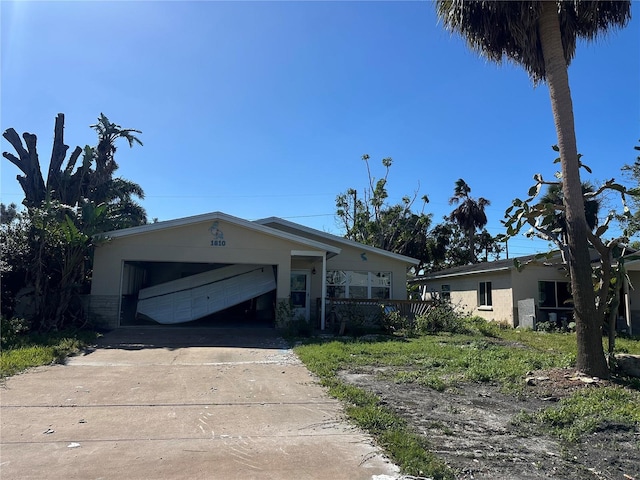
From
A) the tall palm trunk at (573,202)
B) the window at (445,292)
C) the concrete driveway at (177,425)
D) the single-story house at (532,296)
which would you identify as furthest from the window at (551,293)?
the concrete driveway at (177,425)

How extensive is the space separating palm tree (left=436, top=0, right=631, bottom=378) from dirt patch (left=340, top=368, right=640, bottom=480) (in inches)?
41.6

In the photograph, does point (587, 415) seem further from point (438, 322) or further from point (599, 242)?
point (438, 322)

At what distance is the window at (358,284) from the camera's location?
18984 mm

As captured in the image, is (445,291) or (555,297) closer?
(555,297)

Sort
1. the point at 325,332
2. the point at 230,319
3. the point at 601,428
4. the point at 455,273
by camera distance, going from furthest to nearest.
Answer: the point at 455,273
the point at 230,319
the point at 325,332
the point at 601,428

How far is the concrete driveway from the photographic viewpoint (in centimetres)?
393

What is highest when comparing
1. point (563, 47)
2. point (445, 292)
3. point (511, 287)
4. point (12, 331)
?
point (563, 47)

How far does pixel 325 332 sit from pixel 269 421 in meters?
9.48

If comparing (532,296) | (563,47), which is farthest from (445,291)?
(563,47)

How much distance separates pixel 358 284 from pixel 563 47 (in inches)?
492

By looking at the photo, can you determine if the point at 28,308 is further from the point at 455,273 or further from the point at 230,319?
the point at 455,273

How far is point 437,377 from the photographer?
7711 millimetres

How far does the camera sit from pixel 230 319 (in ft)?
62.5

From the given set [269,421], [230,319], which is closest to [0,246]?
[230,319]
